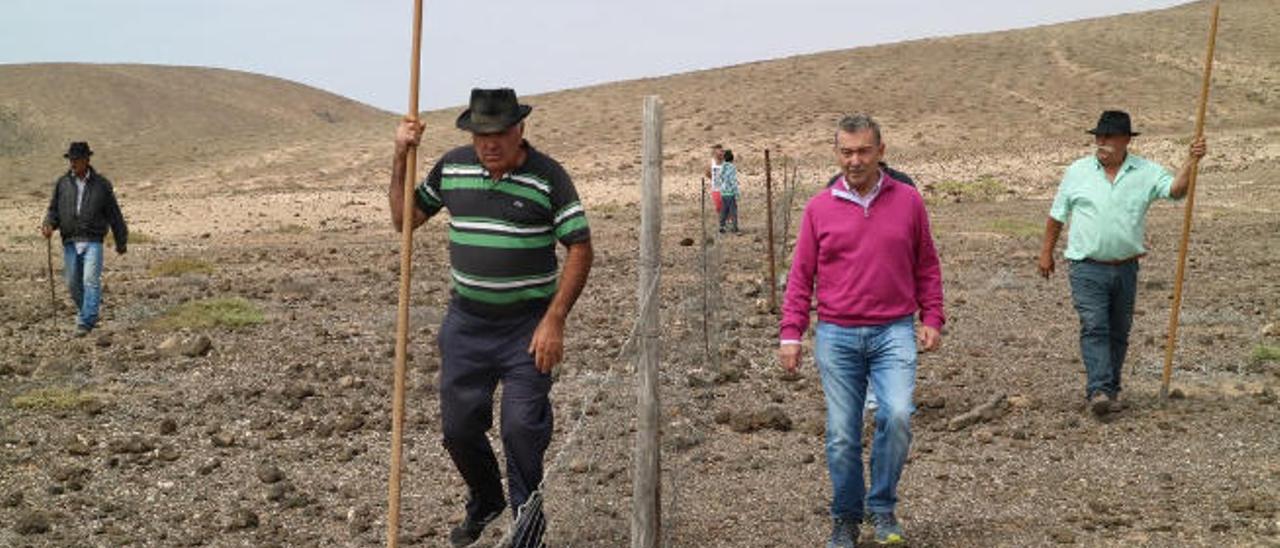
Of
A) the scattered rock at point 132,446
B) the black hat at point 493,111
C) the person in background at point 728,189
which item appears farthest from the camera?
the person in background at point 728,189

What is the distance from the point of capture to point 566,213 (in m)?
4.71

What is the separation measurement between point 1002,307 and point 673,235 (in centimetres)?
896

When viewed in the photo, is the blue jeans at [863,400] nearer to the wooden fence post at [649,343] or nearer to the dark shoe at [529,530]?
the wooden fence post at [649,343]

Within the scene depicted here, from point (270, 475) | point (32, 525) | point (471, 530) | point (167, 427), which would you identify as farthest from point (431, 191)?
point (167, 427)

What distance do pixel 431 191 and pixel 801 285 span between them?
1.58 metres

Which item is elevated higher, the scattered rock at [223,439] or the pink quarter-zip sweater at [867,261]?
the pink quarter-zip sweater at [867,261]

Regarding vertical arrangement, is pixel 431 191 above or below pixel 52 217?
above

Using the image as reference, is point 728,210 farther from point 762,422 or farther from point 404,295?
point 404,295

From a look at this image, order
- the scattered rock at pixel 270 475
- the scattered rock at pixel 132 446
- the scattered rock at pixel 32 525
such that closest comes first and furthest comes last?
the scattered rock at pixel 32 525 → the scattered rock at pixel 270 475 → the scattered rock at pixel 132 446

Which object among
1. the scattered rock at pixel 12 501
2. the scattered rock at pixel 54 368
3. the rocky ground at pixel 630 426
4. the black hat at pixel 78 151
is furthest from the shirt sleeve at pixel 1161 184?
the black hat at pixel 78 151

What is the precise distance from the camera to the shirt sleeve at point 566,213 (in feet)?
15.4

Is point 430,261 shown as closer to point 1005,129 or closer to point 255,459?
point 255,459

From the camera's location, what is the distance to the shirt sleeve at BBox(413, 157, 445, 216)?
16.1 feet

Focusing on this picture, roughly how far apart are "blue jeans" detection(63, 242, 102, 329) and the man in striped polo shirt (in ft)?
23.5
